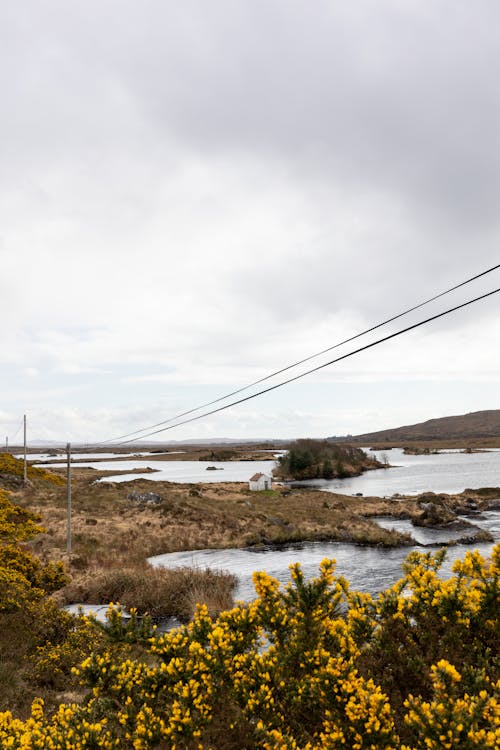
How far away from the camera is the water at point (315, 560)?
2155 cm

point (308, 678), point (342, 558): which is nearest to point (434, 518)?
point (342, 558)

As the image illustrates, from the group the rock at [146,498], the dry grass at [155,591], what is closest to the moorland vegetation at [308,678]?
the dry grass at [155,591]

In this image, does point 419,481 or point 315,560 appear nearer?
point 315,560

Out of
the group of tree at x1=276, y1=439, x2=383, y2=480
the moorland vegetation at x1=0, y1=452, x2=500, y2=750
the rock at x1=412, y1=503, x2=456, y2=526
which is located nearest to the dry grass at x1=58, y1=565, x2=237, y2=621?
the moorland vegetation at x1=0, y1=452, x2=500, y2=750

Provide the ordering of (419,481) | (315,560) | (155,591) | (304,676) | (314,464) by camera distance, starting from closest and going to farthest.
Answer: (304,676) → (155,591) → (315,560) → (419,481) → (314,464)

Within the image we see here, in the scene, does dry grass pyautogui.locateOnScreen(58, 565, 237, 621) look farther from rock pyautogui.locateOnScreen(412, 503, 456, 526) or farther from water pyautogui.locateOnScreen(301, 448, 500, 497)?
water pyautogui.locateOnScreen(301, 448, 500, 497)

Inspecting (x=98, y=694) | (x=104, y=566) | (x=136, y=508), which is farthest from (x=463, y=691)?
(x=136, y=508)

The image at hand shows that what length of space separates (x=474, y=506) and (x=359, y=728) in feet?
159

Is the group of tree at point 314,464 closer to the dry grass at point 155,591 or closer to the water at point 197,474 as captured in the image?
the water at point 197,474

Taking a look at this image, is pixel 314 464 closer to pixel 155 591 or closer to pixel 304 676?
pixel 155 591

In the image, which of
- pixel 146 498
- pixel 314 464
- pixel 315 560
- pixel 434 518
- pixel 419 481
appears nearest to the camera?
pixel 315 560

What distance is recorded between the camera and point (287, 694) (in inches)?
184

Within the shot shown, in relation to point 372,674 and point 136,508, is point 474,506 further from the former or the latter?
point 372,674

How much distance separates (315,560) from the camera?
2633 centimetres
